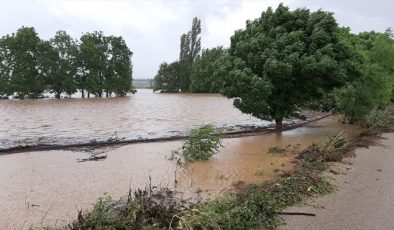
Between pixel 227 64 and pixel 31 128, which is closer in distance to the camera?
pixel 227 64

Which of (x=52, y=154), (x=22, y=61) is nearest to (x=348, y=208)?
(x=52, y=154)

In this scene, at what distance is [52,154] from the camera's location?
10.7 metres

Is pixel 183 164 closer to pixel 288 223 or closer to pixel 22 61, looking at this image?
pixel 288 223

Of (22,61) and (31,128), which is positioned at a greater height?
(22,61)

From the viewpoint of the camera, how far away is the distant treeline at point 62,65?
143ft

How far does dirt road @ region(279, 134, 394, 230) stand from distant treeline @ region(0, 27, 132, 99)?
41.5 m

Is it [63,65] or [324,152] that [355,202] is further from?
[63,65]

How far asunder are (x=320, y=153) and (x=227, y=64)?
5578mm

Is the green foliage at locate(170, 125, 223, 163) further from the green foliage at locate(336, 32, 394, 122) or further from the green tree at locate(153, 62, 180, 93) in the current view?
the green tree at locate(153, 62, 180, 93)

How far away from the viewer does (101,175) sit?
8.31m

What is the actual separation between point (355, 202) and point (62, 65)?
44026mm

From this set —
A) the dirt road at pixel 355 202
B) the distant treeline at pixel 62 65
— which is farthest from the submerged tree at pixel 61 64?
the dirt road at pixel 355 202

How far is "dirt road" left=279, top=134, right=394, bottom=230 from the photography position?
209 inches

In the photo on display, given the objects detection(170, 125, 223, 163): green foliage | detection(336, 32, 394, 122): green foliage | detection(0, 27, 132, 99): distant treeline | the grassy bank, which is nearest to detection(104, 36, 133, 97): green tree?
detection(0, 27, 132, 99): distant treeline
